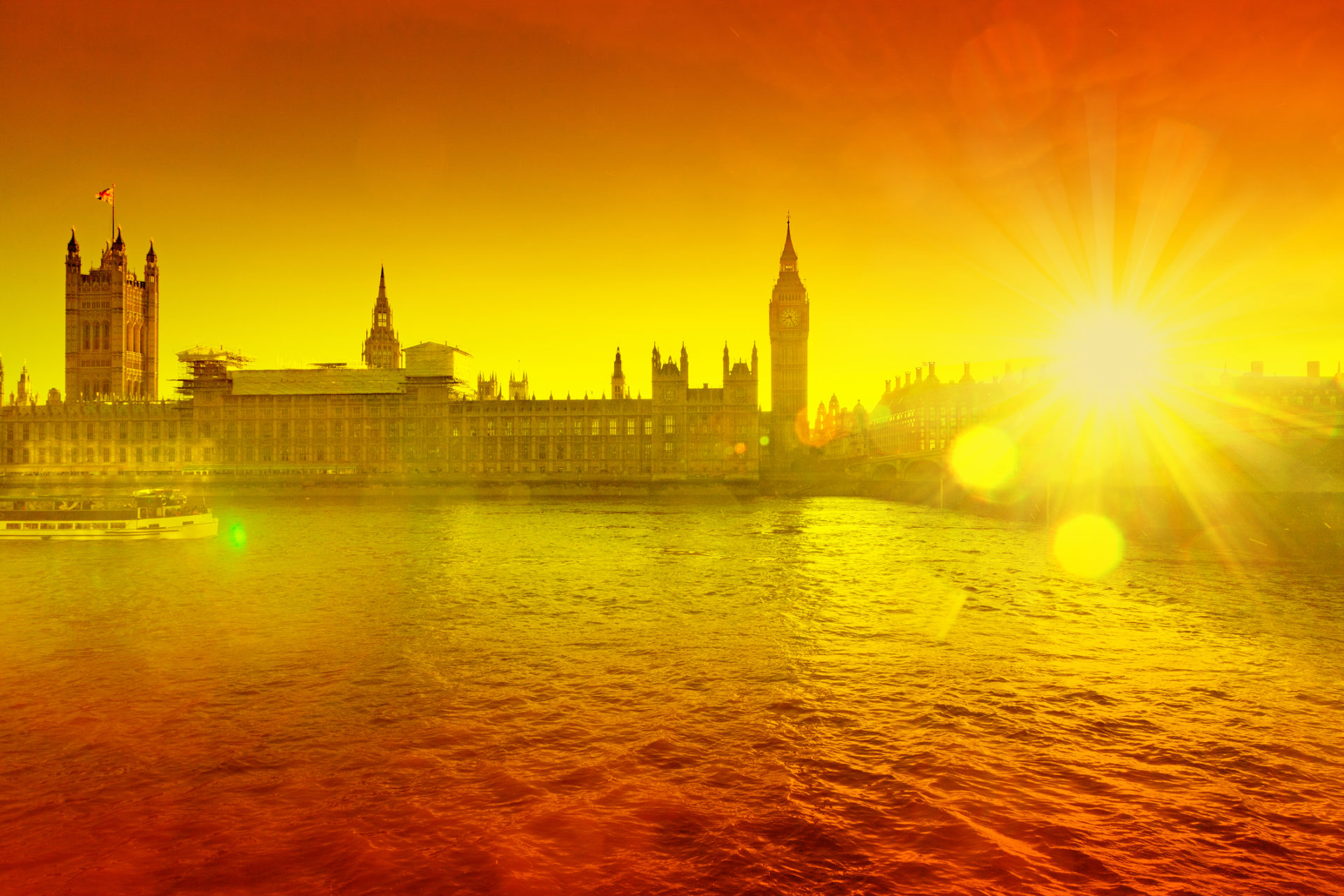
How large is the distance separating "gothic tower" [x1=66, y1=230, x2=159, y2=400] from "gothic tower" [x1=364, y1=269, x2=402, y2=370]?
112 ft

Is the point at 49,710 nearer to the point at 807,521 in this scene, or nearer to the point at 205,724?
the point at 205,724

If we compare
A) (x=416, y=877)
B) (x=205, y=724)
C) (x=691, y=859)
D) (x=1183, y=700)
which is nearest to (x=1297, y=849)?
(x=1183, y=700)

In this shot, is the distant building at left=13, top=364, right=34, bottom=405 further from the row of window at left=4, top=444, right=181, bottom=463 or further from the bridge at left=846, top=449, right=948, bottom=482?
the bridge at left=846, top=449, right=948, bottom=482

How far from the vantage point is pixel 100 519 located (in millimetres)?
40469

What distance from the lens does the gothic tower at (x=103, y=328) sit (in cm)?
11512

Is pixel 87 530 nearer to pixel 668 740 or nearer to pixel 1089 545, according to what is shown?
pixel 668 740

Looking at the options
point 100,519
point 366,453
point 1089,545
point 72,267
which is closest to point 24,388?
point 72,267

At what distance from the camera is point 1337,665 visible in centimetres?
1602

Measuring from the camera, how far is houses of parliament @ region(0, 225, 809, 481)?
3600 inches

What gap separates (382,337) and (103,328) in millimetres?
40555

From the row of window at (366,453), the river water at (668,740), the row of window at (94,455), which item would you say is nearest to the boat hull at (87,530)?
the river water at (668,740)

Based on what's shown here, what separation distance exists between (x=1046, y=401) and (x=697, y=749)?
302ft

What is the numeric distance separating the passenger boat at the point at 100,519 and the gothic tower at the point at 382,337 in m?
98.3

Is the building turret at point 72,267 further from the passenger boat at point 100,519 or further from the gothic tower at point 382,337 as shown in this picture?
the passenger boat at point 100,519
